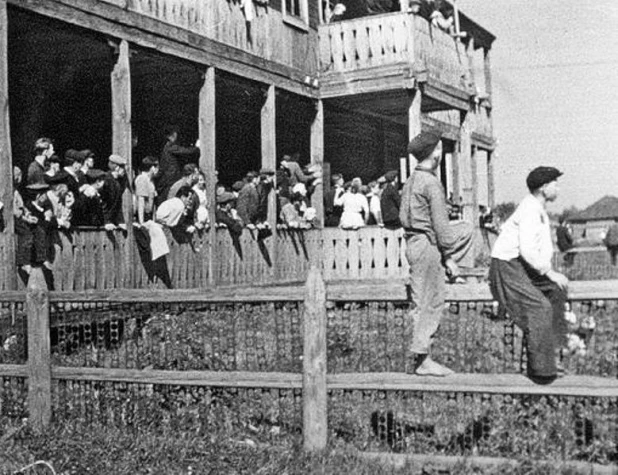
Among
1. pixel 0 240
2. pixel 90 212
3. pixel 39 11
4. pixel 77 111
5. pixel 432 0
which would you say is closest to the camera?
pixel 0 240

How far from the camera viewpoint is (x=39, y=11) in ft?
35.0

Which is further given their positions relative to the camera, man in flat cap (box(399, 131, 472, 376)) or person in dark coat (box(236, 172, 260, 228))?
person in dark coat (box(236, 172, 260, 228))

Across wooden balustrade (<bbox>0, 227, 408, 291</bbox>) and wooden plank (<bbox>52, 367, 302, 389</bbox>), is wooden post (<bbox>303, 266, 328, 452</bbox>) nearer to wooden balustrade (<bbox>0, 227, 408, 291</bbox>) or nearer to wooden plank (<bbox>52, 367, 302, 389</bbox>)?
wooden plank (<bbox>52, 367, 302, 389</bbox>)

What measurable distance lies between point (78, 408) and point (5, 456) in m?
0.88

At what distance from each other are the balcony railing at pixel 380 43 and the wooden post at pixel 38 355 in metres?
12.2

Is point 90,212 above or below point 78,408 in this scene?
above

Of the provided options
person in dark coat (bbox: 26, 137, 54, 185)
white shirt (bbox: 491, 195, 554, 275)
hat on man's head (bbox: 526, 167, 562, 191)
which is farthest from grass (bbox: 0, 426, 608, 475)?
person in dark coat (bbox: 26, 137, 54, 185)

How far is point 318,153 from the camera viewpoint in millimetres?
18469

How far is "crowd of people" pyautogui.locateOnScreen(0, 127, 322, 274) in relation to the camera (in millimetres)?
9898

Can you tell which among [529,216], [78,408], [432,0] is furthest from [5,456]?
[432,0]

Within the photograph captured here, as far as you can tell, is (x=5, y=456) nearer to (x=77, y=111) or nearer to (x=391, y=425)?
(x=391, y=425)

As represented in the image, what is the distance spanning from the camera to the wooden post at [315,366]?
6559mm

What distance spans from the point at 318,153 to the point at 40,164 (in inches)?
→ 352

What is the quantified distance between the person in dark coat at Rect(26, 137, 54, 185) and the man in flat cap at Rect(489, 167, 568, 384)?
5834mm
